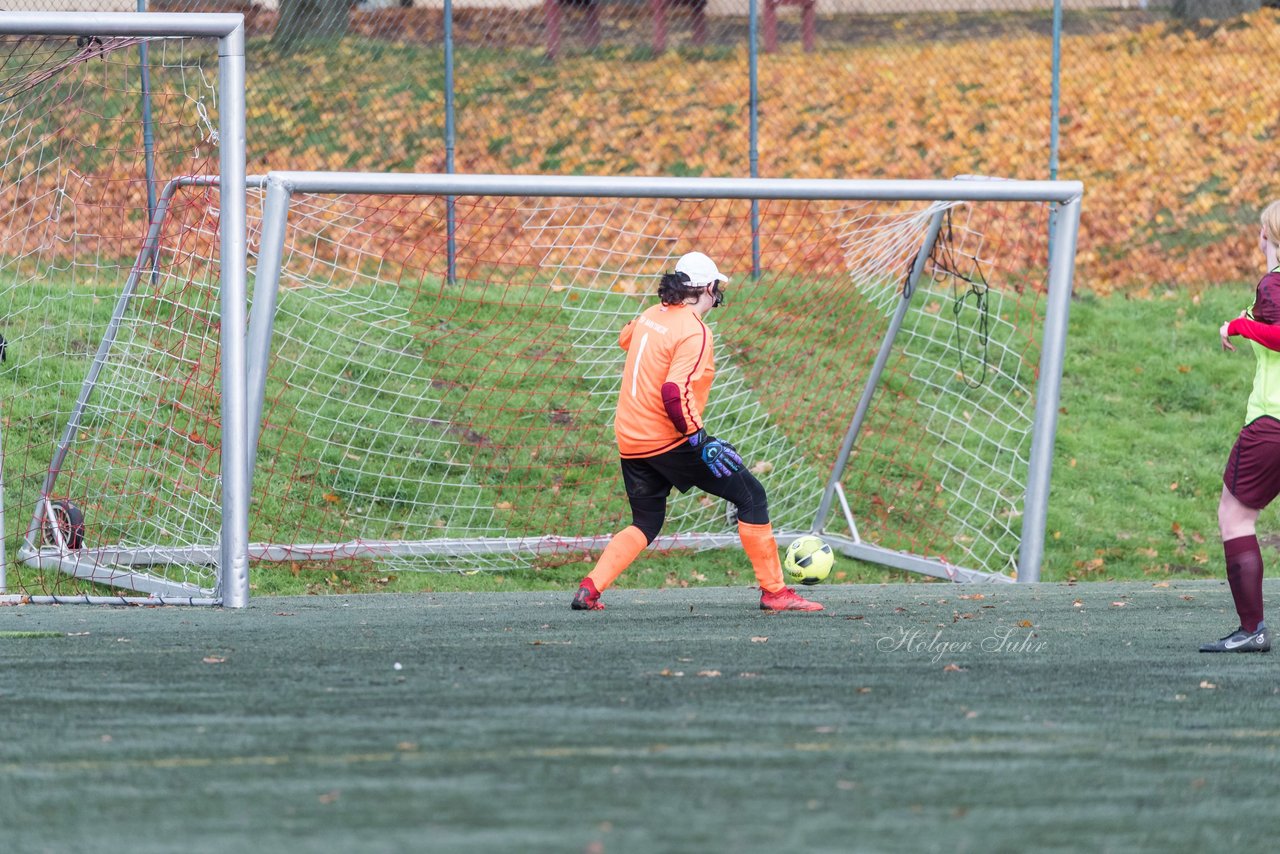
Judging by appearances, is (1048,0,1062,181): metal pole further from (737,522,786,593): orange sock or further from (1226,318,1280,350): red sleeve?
(1226,318,1280,350): red sleeve

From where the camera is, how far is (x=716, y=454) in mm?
6672

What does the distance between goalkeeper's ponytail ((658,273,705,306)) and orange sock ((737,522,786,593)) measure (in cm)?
101

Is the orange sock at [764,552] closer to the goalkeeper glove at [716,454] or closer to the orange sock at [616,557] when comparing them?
the goalkeeper glove at [716,454]

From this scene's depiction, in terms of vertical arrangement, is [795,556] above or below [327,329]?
below

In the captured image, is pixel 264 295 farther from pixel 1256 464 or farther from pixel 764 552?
pixel 1256 464

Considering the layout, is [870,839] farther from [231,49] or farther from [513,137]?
[513,137]

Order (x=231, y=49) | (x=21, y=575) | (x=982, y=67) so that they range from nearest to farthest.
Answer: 1. (x=231, y=49)
2. (x=21, y=575)
3. (x=982, y=67)

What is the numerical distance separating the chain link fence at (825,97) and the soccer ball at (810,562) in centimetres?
621

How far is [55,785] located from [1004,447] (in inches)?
321

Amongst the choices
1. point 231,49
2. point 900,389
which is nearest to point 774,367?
point 900,389

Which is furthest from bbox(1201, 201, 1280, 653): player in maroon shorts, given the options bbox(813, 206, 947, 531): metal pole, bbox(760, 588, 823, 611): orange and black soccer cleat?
bbox(813, 206, 947, 531): metal pole

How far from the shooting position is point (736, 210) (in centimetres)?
1276

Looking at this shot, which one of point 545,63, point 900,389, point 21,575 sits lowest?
point 21,575

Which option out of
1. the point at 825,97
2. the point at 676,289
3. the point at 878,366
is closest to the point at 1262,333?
the point at 676,289
